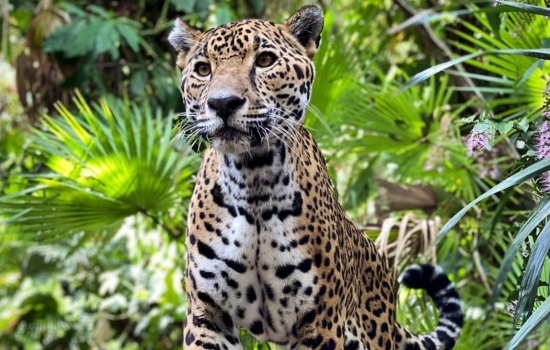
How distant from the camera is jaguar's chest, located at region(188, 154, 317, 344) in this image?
4055mm

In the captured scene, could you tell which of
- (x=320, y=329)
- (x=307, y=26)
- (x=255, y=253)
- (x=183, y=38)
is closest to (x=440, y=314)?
(x=320, y=329)

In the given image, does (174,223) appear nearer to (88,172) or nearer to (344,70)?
(88,172)

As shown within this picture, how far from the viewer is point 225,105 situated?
3.68m

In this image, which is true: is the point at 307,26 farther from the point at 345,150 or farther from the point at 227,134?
the point at 345,150

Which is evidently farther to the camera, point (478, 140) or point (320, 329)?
point (320, 329)

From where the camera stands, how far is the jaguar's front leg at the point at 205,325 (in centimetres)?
407

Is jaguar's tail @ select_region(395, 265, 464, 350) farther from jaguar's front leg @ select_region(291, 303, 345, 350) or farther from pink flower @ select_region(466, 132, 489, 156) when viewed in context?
pink flower @ select_region(466, 132, 489, 156)

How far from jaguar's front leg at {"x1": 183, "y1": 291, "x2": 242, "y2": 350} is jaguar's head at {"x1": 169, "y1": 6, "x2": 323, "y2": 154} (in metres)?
0.67

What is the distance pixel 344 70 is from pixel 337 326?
2396 mm

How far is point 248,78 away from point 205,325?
39.9 inches

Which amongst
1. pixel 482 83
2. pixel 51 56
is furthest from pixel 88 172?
pixel 482 83

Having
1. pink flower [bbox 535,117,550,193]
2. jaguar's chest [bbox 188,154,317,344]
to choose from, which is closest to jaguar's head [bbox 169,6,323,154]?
jaguar's chest [bbox 188,154,317,344]

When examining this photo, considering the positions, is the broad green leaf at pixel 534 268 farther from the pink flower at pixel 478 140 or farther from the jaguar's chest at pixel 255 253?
the jaguar's chest at pixel 255 253

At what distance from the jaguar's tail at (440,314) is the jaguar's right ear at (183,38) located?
4.98ft
